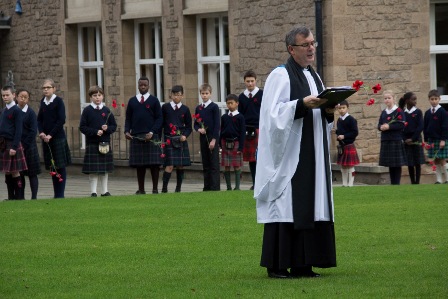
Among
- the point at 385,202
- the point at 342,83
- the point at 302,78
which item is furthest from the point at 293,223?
the point at 342,83

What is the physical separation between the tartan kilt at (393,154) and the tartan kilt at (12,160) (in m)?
6.17

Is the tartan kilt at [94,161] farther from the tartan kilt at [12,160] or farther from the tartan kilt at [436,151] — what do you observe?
the tartan kilt at [436,151]

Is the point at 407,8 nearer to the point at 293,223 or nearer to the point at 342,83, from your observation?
the point at 342,83

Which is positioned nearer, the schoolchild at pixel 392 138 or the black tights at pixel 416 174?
the schoolchild at pixel 392 138

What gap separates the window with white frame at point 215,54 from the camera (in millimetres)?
27500

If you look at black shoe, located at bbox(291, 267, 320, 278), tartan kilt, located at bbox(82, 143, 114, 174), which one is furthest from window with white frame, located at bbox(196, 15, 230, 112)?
black shoe, located at bbox(291, 267, 320, 278)

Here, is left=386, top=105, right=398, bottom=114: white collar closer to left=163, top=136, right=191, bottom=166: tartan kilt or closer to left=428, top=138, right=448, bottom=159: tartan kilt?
left=428, top=138, right=448, bottom=159: tartan kilt

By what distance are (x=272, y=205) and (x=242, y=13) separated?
16319 mm

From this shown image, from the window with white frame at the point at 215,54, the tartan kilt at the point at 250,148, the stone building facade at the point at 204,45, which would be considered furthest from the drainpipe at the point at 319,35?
the window with white frame at the point at 215,54

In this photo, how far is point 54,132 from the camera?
2027cm

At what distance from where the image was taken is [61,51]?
32.0m

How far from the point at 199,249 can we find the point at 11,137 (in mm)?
8036

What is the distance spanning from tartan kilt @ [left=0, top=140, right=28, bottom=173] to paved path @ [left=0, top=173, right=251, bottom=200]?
2319mm

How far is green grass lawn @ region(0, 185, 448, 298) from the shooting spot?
9.74 meters
